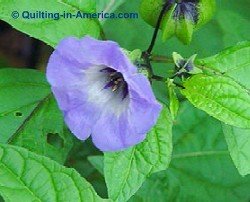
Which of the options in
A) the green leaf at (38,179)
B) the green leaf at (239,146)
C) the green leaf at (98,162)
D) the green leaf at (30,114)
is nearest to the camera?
the green leaf at (38,179)

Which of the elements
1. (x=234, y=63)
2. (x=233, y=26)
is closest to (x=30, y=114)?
(x=234, y=63)

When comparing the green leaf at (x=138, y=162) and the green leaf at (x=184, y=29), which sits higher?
the green leaf at (x=184, y=29)

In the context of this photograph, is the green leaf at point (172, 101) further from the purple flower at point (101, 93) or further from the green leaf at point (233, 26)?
the green leaf at point (233, 26)

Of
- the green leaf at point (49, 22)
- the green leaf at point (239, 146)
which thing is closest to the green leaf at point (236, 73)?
the green leaf at point (239, 146)

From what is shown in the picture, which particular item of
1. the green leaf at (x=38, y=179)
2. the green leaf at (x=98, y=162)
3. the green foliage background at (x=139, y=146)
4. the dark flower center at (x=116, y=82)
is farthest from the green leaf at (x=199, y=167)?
the green leaf at (x=38, y=179)

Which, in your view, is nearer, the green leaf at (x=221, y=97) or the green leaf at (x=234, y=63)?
the green leaf at (x=221, y=97)

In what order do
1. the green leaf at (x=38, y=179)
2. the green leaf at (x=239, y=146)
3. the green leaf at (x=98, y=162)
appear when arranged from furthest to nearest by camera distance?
the green leaf at (x=98, y=162) → the green leaf at (x=239, y=146) → the green leaf at (x=38, y=179)

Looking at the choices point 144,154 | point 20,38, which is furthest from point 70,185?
point 20,38

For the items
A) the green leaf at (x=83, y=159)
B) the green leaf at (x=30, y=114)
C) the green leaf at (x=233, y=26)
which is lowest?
the green leaf at (x=83, y=159)

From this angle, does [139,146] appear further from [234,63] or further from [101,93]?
[234,63]
